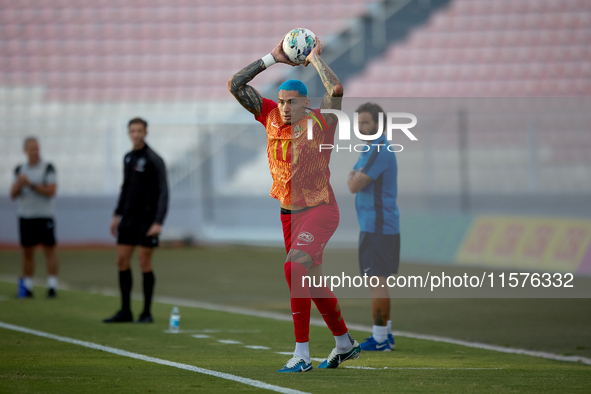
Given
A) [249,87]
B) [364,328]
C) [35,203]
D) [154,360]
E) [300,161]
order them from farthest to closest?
→ [35,203]
[364,328]
[154,360]
[249,87]
[300,161]

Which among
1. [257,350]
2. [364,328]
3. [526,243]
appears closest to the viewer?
[257,350]

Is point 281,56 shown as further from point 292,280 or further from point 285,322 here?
point 285,322

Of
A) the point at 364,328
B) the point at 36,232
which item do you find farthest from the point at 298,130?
the point at 36,232

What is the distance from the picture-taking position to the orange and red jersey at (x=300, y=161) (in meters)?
6.05

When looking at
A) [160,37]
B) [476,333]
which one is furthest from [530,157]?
[160,37]

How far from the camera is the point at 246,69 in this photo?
623 cm

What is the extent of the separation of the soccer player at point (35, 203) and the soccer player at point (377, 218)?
6.09 meters

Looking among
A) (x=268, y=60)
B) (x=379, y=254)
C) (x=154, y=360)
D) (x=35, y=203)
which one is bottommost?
(x=154, y=360)

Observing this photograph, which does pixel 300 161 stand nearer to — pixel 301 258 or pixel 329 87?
pixel 329 87

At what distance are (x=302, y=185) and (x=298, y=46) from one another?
3.20ft

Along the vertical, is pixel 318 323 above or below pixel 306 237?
below

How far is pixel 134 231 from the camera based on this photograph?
947 cm

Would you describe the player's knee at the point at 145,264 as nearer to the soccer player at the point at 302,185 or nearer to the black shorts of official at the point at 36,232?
the black shorts of official at the point at 36,232

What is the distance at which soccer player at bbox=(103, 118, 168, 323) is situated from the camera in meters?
9.41
